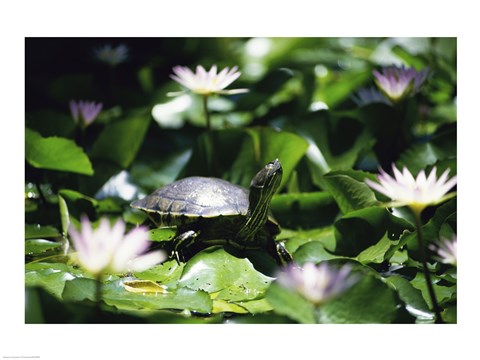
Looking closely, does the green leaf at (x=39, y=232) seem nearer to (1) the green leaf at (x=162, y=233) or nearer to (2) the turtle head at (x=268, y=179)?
(1) the green leaf at (x=162, y=233)

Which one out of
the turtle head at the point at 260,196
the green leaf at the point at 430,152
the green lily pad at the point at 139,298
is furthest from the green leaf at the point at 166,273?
the green leaf at the point at 430,152

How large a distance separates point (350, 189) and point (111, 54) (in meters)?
2.05

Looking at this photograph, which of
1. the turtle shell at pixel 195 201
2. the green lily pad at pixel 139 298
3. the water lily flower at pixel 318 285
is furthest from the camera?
the turtle shell at pixel 195 201

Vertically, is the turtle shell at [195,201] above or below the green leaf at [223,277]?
above

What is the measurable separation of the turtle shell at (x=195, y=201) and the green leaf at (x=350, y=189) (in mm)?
338

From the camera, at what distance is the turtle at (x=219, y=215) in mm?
2100

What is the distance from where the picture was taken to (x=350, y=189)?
2.25 m

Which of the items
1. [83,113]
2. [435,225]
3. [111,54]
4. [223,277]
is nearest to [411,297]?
[435,225]

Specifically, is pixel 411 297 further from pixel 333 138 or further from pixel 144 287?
pixel 333 138

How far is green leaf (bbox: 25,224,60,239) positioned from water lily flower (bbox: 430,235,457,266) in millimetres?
1387

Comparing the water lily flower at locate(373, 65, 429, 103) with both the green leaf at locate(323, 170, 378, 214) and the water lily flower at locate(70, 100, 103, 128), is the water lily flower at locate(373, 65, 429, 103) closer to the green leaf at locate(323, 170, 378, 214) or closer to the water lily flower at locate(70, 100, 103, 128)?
the green leaf at locate(323, 170, 378, 214)

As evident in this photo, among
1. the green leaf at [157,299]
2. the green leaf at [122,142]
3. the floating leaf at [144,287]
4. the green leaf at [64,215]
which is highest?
the green leaf at [122,142]
